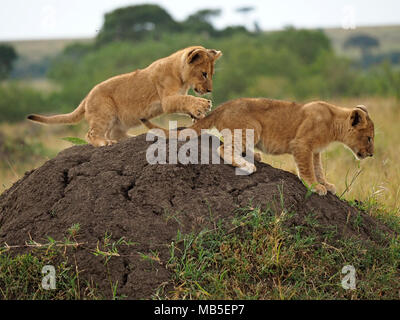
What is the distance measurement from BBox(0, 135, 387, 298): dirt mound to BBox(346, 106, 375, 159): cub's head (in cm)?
70

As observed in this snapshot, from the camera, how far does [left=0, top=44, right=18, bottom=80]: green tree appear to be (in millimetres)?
46650

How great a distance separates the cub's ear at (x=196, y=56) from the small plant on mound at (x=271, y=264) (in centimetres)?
188

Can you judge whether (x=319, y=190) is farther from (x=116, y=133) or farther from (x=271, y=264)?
(x=116, y=133)

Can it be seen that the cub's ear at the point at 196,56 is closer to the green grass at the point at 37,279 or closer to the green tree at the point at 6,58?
the green grass at the point at 37,279

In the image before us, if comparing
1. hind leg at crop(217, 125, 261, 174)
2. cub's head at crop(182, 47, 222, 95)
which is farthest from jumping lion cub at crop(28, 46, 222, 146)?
hind leg at crop(217, 125, 261, 174)

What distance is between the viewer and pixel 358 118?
6.46m

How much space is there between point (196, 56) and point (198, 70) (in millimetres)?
158

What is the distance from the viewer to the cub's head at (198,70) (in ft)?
21.1

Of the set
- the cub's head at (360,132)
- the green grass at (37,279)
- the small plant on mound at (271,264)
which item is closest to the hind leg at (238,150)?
the small plant on mound at (271,264)

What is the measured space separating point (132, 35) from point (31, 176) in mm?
42685

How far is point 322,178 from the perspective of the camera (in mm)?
6621
